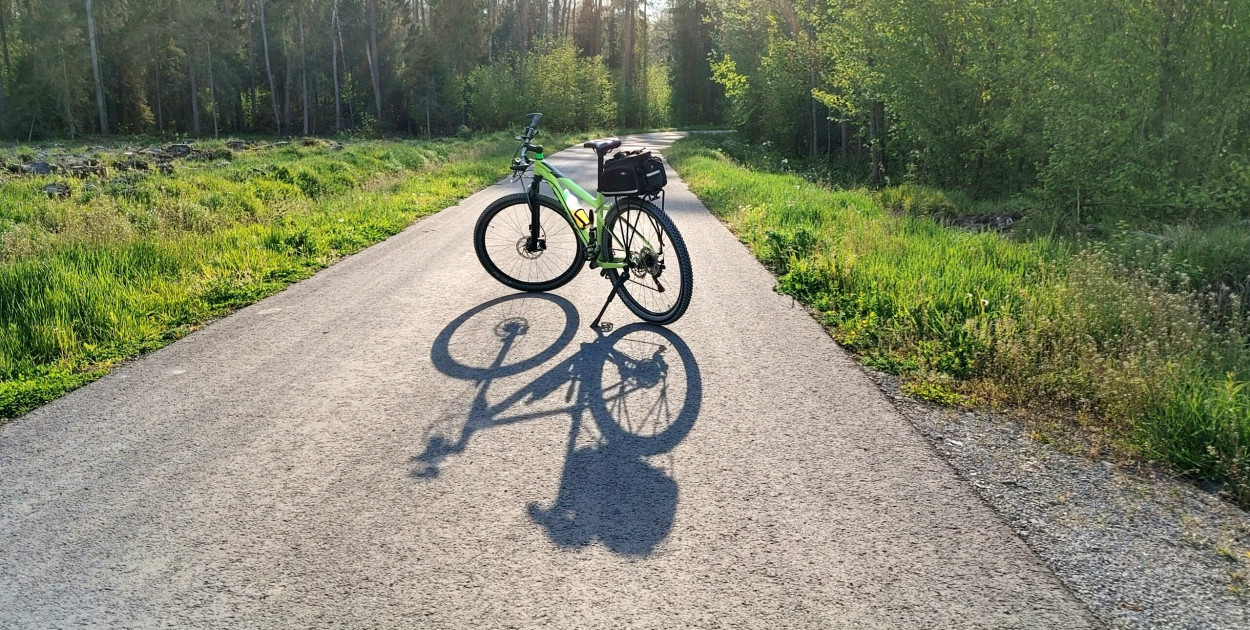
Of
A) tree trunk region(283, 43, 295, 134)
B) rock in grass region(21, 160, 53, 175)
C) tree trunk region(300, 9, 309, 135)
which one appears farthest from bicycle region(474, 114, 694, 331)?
tree trunk region(283, 43, 295, 134)

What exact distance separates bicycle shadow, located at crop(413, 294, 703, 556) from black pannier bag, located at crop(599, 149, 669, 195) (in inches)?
39.6

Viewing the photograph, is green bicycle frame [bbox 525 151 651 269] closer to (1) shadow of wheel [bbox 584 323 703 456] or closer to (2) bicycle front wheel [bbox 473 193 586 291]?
(2) bicycle front wheel [bbox 473 193 586 291]

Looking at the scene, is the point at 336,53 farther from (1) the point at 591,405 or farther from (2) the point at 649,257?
(1) the point at 591,405

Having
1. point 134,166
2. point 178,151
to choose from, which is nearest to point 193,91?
point 178,151

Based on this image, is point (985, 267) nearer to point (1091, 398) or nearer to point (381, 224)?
point (1091, 398)

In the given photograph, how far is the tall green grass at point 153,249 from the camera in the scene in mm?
5133

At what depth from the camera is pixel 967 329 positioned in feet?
16.0

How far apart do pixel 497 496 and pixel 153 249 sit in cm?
633

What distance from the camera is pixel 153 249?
7637 mm

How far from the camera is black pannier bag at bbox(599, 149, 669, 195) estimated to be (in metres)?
5.41

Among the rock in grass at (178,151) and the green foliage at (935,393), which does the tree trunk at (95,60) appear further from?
the green foliage at (935,393)

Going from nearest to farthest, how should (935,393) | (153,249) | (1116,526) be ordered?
(1116,526) → (935,393) → (153,249)

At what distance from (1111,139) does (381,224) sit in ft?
34.4

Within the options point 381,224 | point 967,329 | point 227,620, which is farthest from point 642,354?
point 381,224
